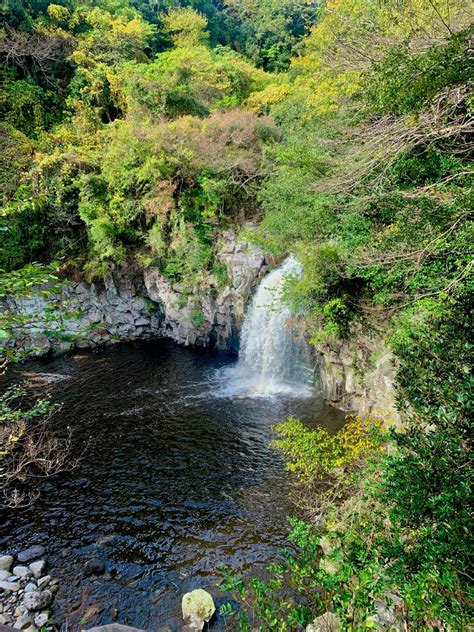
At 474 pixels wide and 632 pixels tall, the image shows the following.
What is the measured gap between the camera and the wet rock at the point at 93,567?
6684 millimetres

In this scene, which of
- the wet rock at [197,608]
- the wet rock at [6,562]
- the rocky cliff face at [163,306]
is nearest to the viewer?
the wet rock at [197,608]

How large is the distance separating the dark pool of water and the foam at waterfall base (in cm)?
30

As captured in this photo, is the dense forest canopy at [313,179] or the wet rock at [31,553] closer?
the dense forest canopy at [313,179]

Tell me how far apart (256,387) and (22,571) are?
885 centimetres

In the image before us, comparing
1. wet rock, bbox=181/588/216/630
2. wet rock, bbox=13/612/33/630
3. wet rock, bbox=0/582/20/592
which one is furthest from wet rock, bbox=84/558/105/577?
wet rock, bbox=181/588/216/630

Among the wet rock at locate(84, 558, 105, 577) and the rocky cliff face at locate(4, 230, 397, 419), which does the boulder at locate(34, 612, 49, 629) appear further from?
the rocky cliff face at locate(4, 230, 397, 419)

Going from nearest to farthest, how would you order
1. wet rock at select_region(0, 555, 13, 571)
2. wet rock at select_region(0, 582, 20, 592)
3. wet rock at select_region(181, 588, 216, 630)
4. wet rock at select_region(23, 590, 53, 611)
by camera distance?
wet rock at select_region(181, 588, 216, 630), wet rock at select_region(23, 590, 53, 611), wet rock at select_region(0, 582, 20, 592), wet rock at select_region(0, 555, 13, 571)

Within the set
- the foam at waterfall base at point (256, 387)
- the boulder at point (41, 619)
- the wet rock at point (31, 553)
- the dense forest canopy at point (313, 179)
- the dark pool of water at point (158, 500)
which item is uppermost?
the dense forest canopy at point (313, 179)

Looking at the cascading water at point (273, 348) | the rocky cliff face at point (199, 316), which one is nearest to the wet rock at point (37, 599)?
the rocky cliff face at point (199, 316)

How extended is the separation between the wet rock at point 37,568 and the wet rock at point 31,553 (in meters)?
0.24

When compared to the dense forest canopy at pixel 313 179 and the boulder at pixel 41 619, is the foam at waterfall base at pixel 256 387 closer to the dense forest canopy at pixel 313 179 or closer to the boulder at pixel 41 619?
the dense forest canopy at pixel 313 179

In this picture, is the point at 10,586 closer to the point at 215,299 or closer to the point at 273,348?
the point at 273,348

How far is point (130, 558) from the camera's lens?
6969mm

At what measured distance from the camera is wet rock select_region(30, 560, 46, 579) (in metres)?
6.63
